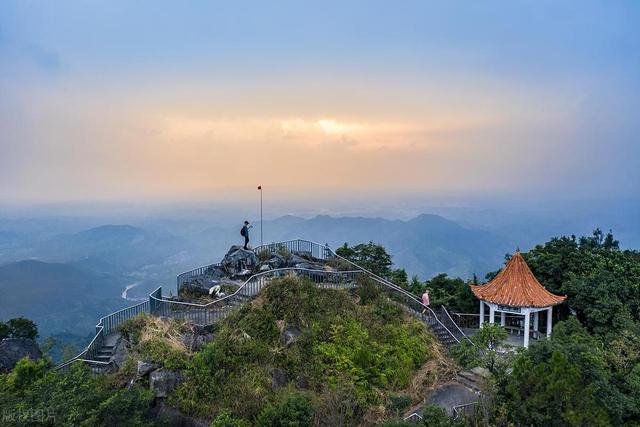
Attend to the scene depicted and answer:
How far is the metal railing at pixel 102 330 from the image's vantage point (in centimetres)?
1370

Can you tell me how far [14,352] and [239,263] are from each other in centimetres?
1003

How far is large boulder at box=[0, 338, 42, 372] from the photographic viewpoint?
14.7 meters

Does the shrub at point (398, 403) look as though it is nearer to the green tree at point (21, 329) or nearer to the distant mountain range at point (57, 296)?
the green tree at point (21, 329)

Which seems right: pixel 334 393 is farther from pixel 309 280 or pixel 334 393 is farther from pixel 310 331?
pixel 309 280

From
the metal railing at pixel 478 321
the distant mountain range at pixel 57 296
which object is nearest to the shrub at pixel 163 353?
the metal railing at pixel 478 321

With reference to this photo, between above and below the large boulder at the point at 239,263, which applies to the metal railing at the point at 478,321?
below

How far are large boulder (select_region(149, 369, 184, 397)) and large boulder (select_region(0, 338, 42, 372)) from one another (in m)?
5.74

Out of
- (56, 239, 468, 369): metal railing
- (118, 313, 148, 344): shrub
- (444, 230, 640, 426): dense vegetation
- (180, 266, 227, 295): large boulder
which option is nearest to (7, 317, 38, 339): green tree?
(56, 239, 468, 369): metal railing

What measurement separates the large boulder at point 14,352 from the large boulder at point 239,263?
8.75 meters

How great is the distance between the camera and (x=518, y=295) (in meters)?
18.8

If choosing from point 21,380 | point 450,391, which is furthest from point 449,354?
point 21,380

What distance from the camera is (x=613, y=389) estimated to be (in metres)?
12.3

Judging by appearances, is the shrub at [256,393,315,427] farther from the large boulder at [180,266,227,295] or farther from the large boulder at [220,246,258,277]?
the large boulder at [220,246,258,277]

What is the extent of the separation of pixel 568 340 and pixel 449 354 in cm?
424
